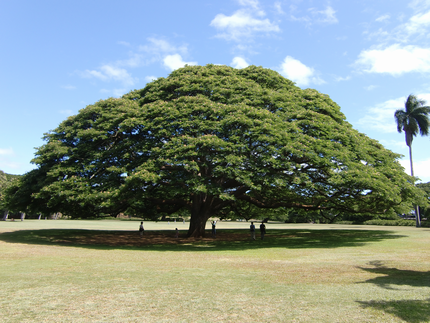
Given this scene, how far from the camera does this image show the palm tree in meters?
49.3

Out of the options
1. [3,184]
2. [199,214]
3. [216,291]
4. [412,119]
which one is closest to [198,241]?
[199,214]

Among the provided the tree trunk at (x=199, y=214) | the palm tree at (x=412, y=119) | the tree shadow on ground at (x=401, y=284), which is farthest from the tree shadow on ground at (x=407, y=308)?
the palm tree at (x=412, y=119)

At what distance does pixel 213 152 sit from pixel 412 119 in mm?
44895

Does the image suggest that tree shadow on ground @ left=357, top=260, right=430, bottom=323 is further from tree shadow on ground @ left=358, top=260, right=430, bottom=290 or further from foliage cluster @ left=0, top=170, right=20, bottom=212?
foliage cluster @ left=0, top=170, right=20, bottom=212

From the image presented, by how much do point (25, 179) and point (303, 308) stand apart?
26543 mm

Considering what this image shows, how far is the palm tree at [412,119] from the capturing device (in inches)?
1940

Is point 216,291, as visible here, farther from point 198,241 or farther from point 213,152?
point 198,241

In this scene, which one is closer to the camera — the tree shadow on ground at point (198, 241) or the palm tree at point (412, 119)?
the tree shadow on ground at point (198, 241)

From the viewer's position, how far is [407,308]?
6680 millimetres

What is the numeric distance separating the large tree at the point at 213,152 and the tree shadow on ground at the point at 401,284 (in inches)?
297

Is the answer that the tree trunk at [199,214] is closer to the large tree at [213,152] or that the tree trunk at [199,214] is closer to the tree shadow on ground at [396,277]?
the large tree at [213,152]

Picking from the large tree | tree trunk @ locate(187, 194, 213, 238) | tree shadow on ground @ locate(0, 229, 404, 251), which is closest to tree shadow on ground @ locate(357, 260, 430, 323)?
the large tree

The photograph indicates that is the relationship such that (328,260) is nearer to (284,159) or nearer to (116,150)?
(284,159)

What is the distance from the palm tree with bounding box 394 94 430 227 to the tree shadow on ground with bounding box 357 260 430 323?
4522cm
